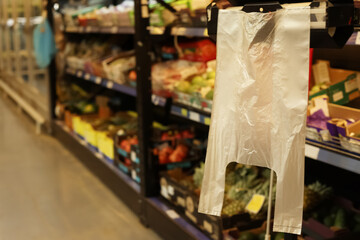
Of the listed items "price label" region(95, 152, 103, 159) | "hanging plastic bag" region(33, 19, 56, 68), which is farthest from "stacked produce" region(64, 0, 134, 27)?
"price label" region(95, 152, 103, 159)

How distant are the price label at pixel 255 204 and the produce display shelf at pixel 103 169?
1045 mm

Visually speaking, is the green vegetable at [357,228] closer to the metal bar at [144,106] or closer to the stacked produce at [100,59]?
the metal bar at [144,106]

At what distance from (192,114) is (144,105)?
45 centimetres

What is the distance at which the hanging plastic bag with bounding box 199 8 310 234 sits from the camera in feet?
4.50

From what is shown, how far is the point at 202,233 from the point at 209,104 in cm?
72

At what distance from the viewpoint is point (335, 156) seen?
74.9 inches

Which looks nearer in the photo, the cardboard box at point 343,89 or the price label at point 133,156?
the cardboard box at point 343,89

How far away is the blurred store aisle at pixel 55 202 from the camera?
324cm

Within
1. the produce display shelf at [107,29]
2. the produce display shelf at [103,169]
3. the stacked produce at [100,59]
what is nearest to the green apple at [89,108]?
the produce display shelf at [103,169]

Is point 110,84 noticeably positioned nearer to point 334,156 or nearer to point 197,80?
point 197,80

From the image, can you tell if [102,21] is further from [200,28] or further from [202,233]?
[202,233]

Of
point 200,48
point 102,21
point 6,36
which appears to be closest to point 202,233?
point 200,48

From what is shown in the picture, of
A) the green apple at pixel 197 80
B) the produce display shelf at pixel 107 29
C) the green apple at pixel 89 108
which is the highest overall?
the produce display shelf at pixel 107 29

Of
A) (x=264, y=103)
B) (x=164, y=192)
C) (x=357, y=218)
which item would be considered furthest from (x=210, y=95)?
(x=264, y=103)
